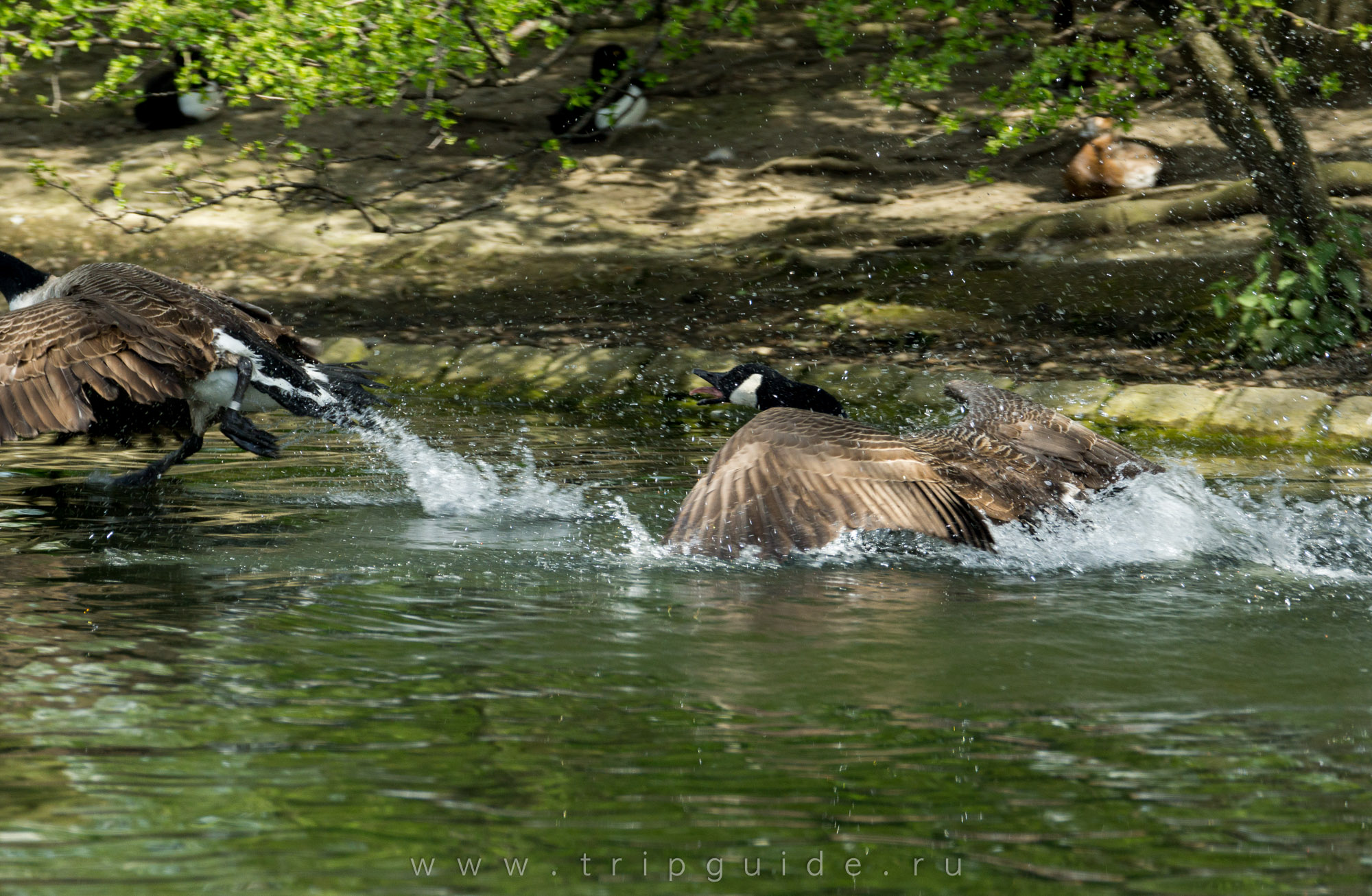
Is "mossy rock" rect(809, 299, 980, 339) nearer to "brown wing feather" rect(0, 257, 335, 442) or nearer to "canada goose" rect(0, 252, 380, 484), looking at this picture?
"canada goose" rect(0, 252, 380, 484)

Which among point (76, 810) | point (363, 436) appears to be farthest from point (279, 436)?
point (76, 810)

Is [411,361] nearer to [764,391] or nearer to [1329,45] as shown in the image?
[764,391]

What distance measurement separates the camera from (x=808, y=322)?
12.7 m

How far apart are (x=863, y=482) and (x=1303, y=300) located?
21.6ft

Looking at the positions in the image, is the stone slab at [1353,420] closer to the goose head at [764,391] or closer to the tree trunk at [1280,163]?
the tree trunk at [1280,163]

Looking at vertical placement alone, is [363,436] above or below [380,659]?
below

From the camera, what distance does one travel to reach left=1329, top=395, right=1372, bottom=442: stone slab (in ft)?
29.5

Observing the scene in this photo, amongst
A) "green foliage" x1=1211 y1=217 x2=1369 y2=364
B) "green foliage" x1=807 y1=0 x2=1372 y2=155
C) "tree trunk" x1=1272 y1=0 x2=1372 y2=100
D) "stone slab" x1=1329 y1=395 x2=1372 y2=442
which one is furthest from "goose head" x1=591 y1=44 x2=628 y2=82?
"stone slab" x1=1329 y1=395 x2=1372 y2=442

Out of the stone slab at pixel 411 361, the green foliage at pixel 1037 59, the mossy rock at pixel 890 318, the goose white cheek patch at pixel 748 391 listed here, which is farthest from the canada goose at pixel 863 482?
the stone slab at pixel 411 361

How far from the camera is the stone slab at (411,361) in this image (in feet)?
38.2

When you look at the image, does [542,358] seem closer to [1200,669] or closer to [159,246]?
[159,246]

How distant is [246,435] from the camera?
8.00 m

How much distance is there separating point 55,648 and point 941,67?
25.6 ft

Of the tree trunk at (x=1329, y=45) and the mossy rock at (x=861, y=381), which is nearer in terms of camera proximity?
the mossy rock at (x=861, y=381)
